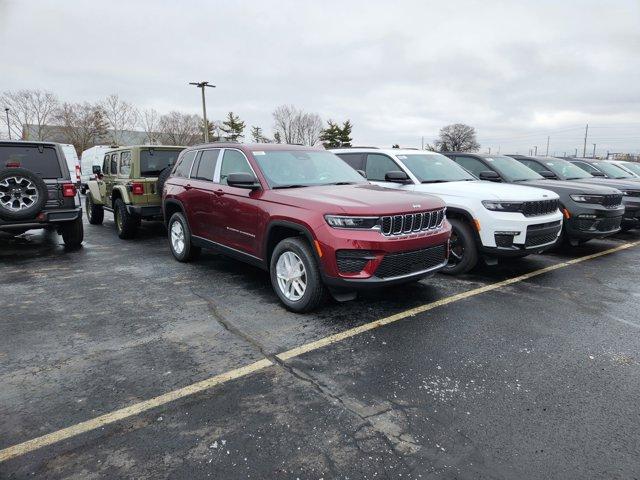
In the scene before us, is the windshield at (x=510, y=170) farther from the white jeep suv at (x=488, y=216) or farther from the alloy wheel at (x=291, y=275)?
the alloy wheel at (x=291, y=275)

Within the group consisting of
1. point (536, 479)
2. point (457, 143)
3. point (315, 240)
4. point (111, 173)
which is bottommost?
point (536, 479)

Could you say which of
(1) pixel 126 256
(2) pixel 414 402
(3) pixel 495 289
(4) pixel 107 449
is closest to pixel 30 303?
(1) pixel 126 256

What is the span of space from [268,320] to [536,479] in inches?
107

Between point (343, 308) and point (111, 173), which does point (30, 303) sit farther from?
point (111, 173)

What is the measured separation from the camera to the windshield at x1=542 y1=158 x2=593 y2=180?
9.66 metres

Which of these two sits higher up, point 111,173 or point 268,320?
point 111,173

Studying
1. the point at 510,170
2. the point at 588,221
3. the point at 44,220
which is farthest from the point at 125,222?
the point at 588,221

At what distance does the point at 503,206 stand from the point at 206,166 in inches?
166

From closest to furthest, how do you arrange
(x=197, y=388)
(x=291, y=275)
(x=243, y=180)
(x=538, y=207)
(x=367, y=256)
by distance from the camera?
(x=197, y=388) < (x=367, y=256) < (x=291, y=275) < (x=243, y=180) < (x=538, y=207)

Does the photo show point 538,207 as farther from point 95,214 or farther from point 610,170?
point 95,214

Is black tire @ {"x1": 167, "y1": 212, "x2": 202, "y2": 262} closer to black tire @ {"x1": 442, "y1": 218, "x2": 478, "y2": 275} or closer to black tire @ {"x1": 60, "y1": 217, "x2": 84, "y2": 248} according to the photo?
black tire @ {"x1": 60, "y1": 217, "x2": 84, "y2": 248}

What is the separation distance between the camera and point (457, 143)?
75562mm

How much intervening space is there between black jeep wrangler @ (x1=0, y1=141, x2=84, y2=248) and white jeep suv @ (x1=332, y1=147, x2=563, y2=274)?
543 cm

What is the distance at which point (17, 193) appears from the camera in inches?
253
